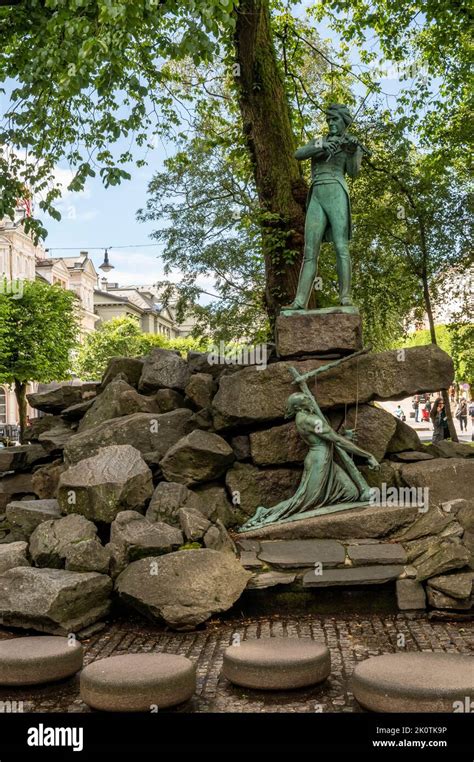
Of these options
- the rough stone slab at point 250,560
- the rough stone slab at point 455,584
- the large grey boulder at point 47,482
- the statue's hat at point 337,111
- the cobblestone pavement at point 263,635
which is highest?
the statue's hat at point 337,111

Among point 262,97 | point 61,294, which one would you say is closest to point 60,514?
point 262,97

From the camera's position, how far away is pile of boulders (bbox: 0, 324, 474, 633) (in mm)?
7426

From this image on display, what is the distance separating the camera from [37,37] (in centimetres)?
1164

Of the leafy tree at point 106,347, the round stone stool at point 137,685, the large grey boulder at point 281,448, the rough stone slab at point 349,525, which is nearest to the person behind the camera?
the round stone stool at point 137,685

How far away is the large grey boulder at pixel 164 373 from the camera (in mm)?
11711

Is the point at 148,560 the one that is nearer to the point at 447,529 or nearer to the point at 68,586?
the point at 68,586

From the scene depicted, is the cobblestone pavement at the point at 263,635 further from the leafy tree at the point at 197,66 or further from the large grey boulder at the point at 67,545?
the leafy tree at the point at 197,66

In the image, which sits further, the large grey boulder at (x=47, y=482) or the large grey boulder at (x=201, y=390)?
Result: the large grey boulder at (x=201, y=390)

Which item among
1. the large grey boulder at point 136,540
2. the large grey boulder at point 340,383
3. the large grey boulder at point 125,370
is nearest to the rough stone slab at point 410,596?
the large grey boulder at point 136,540

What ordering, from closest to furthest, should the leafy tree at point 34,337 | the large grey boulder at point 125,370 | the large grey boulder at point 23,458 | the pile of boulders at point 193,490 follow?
the pile of boulders at point 193,490 < the large grey boulder at point 23,458 < the large grey boulder at point 125,370 < the leafy tree at point 34,337

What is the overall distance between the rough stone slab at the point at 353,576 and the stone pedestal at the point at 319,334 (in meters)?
2.98

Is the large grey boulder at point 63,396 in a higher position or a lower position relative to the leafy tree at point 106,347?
lower

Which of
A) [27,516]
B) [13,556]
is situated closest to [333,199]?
[27,516]
